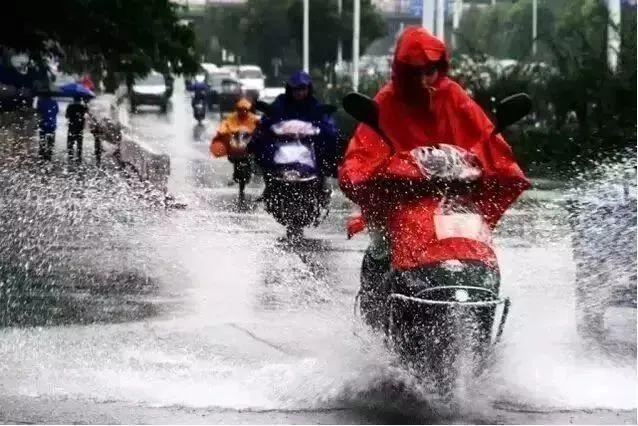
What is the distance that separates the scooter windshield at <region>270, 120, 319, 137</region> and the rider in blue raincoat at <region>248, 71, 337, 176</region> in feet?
0.19

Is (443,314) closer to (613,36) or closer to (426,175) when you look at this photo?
(426,175)

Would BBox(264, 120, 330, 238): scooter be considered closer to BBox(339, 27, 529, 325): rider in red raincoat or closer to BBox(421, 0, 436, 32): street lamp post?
BBox(339, 27, 529, 325): rider in red raincoat

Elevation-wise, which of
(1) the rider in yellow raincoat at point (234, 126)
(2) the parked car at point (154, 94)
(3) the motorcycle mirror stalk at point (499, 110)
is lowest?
(2) the parked car at point (154, 94)

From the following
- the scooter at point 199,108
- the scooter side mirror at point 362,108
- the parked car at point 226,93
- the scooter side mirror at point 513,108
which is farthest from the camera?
the parked car at point 226,93

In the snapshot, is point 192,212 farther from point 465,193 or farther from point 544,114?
point 465,193

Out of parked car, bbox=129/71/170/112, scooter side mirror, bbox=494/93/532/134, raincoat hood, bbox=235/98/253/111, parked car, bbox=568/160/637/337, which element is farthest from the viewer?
parked car, bbox=129/71/170/112

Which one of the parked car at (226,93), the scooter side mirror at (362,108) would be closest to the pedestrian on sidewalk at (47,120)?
the scooter side mirror at (362,108)

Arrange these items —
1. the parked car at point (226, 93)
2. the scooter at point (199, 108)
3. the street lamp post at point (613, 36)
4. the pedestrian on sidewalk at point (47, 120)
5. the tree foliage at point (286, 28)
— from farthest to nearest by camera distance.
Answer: the tree foliage at point (286, 28), the parked car at point (226, 93), the scooter at point (199, 108), the pedestrian on sidewalk at point (47, 120), the street lamp post at point (613, 36)

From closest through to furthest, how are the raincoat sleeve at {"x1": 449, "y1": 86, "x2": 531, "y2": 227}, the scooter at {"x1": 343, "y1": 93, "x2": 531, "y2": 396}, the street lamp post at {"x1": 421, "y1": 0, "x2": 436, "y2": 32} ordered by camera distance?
the scooter at {"x1": 343, "y1": 93, "x2": 531, "y2": 396}, the raincoat sleeve at {"x1": 449, "y1": 86, "x2": 531, "y2": 227}, the street lamp post at {"x1": 421, "y1": 0, "x2": 436, "y2": 32}

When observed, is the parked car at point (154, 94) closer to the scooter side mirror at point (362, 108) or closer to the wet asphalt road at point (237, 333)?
the wet asphalt road at point (237, 333)

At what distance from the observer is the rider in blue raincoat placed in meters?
14.5

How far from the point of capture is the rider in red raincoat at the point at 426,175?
269 inches

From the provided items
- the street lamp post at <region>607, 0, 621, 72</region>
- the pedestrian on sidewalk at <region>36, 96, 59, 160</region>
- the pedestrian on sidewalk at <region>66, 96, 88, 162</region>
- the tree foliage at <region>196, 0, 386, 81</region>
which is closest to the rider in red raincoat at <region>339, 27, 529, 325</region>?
the street lamp post at <region>607, 0, 621, 72</region>

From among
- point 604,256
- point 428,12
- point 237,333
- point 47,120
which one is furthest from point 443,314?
point 428,12
